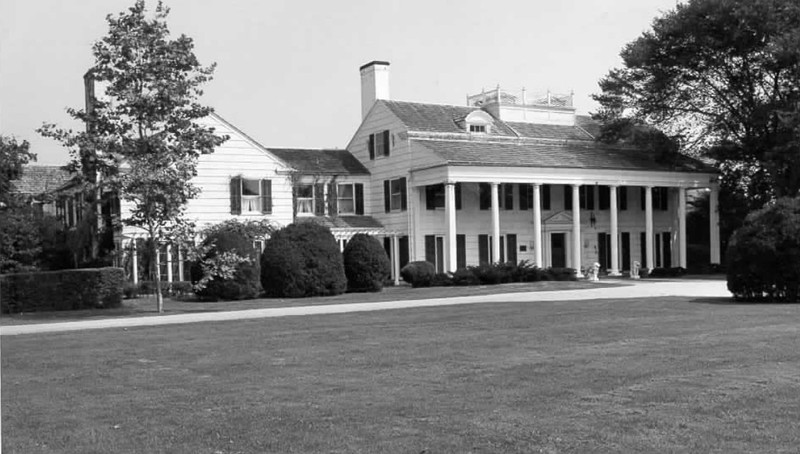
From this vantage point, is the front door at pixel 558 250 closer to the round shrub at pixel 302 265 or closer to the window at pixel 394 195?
the window at pixel 394 195

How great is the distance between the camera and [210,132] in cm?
2639

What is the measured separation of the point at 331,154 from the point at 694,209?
2444 cm

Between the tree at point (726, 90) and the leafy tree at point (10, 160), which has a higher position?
the tree at point (726, 90)

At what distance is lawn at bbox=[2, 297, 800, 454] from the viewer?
7.46 meters

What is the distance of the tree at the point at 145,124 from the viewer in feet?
81.9

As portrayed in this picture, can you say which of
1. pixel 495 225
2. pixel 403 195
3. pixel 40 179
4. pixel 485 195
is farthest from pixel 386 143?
pixel 40 179

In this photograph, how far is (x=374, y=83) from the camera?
4712cm

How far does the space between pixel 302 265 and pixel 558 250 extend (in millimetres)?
19669

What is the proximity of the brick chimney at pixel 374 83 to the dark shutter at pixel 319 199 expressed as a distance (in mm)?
5798

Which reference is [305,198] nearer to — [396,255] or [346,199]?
[346,199]

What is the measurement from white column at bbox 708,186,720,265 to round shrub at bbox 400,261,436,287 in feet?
62.9

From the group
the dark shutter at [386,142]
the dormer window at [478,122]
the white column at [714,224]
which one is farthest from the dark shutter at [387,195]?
the white column at [714,224]

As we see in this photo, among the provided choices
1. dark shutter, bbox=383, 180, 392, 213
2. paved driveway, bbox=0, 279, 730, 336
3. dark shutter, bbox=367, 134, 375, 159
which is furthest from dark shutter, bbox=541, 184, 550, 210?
paved driveway, bbox=0, 279, 730, 336

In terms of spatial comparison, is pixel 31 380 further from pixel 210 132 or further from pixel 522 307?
pixel 210 132
